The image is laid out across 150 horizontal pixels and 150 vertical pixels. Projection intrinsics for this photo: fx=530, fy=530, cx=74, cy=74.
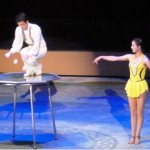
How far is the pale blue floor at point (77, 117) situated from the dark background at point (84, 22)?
129cm

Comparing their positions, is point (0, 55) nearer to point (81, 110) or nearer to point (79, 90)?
point (79, 90)

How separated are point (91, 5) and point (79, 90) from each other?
2882mm

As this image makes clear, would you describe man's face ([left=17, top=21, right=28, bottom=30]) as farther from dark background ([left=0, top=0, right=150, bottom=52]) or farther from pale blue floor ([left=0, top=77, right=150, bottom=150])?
dark background ([left=0, top=0, right=150, bottom=52])

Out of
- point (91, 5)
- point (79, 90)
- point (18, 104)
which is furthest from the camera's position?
point (91, 5)

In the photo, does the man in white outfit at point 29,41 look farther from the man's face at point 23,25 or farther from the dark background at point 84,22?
the dark background at point 84,22

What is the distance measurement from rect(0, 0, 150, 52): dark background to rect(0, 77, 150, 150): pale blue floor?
4.22 feet

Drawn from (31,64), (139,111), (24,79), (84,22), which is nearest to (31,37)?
(31,64)

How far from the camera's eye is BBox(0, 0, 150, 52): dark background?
1197 cm

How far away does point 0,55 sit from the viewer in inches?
456

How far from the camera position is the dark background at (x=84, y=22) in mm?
11969

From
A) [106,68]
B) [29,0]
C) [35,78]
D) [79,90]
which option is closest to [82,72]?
[106,68]

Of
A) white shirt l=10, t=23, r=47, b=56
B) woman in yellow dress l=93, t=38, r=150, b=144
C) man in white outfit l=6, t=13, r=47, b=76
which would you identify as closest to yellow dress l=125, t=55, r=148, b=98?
woman in yellow dress l=93, t=38, r=150, b=144

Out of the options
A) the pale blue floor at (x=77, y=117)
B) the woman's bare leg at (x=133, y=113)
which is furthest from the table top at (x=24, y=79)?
the woman's bare leg at (x=133, y=113)

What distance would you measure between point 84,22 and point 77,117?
16.3ft
